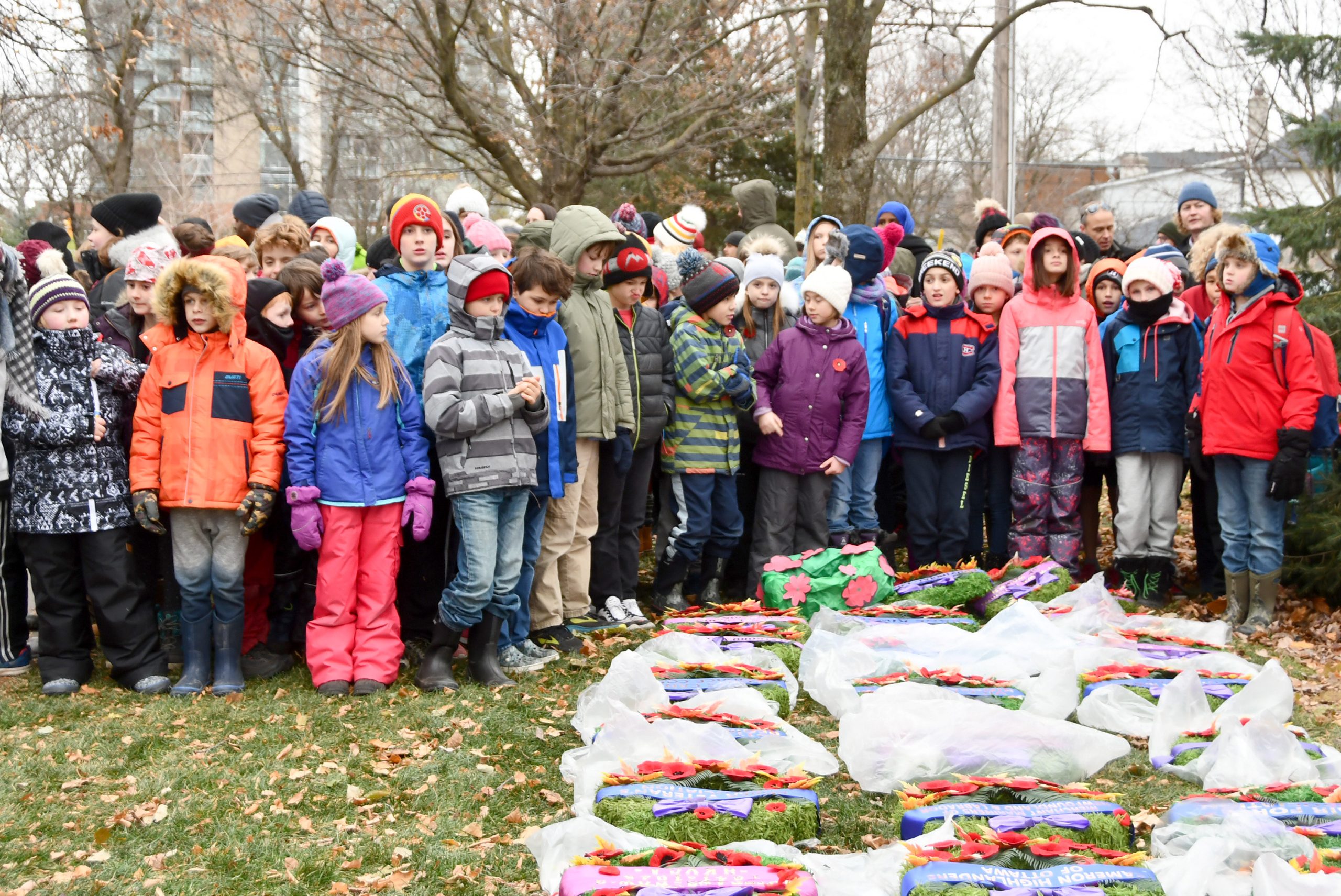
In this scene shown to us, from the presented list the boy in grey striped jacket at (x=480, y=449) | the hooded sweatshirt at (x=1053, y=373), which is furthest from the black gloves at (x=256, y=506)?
the hooded sweatshirt at (x=1053, y=373)

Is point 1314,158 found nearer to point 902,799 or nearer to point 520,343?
point 520,343

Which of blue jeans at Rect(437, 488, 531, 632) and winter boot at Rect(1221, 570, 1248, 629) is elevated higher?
blue jeans at Rect(437, 488, 531, 632)

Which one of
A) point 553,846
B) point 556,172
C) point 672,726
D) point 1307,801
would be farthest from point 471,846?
point 556,172

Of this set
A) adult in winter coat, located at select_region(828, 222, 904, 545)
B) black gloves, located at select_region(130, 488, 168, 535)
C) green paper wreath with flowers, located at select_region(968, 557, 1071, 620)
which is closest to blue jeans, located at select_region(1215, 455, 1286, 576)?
green paper wreath with flowers, located at select_region(968, 557, 1071, 620)

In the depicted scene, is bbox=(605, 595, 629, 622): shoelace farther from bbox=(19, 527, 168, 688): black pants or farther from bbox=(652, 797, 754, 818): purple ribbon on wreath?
bbox=(652, 797, 754, 818): purple ribbon on wreath

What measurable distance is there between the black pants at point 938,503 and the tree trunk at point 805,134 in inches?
230

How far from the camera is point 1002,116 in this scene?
60.5 feet

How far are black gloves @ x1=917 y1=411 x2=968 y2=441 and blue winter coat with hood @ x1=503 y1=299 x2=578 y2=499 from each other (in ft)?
7.85

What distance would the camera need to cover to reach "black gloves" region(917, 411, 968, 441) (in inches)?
287

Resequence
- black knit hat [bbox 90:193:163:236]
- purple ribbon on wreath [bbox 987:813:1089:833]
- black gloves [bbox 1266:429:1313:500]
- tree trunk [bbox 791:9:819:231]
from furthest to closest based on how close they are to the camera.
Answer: tree trunk [bbox 791:9:819:231], black knit hat [bbox 90:193:163:236], black gloves [bbox 1266:429:1313:500], purple ribbon on wreath [bbox 987:813:1089:833]

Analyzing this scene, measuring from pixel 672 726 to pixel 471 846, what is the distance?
0.77m

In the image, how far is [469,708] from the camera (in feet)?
17.2

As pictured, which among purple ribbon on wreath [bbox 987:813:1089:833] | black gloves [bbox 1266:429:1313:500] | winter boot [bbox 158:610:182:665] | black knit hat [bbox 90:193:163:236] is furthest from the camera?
black knit hat [bbox 90:193:163:236]

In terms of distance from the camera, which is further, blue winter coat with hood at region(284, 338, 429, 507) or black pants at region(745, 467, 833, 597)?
black pants at region(745, 467, 833, 597)
